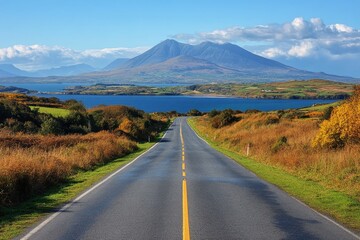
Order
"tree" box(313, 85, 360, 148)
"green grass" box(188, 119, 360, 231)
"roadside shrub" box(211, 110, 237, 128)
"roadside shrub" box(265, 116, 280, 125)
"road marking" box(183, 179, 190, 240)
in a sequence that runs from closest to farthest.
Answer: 1. "road marking" box(183, 179, 190, 240)
2. "green grass" box(188, 119, 360, 231)
3. "tree" box(313, 85, 360, 148)
4. "roadside shrub" box(265, 116, 280, 125)
5. "roadside shrub" box(211, 110, 237, 128)

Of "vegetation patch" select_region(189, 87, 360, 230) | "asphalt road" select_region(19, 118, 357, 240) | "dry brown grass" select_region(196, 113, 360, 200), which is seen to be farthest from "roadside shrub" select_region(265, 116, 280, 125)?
"asphalt road" select_region(19, 118, 357, 240)

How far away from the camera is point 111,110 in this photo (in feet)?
260

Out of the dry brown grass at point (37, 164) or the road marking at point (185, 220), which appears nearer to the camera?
the road marking at point (185, 220)

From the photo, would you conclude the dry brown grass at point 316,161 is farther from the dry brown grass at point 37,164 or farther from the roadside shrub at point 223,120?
the roadside shrub at point 223,120

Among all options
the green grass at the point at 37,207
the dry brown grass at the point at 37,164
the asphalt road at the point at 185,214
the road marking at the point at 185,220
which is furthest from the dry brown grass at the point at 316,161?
the dry brown grass at the point at 37,164

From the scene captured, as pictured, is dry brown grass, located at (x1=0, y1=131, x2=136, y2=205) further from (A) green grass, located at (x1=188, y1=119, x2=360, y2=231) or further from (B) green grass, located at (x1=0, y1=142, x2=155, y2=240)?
(A) green grass, located at (x1=188, y1=119, x2=360, y2=231)

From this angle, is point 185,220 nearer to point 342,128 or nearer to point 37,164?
point 37,164

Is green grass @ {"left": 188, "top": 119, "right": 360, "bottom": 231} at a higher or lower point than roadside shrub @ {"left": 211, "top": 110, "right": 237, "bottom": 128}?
higher

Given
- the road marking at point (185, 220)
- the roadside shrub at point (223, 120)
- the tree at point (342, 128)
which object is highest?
the tree at point (342, 128)

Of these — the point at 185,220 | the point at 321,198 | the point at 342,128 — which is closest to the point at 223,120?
the point at 342,128

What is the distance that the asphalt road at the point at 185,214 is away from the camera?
8.94m

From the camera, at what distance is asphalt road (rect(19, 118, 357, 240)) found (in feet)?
29.3

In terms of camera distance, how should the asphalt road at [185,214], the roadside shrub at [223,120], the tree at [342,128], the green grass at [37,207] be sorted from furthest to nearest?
the roadside shrub at [223,120] → the tree at [342,128] → the green grass at [37,207] → the asphalt road at [185,214]

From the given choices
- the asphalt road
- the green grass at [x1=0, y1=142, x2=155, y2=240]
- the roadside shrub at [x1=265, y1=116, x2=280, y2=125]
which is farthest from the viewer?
the roadside shrub at [x1=265, y1=116, x2=280, y2=125]
